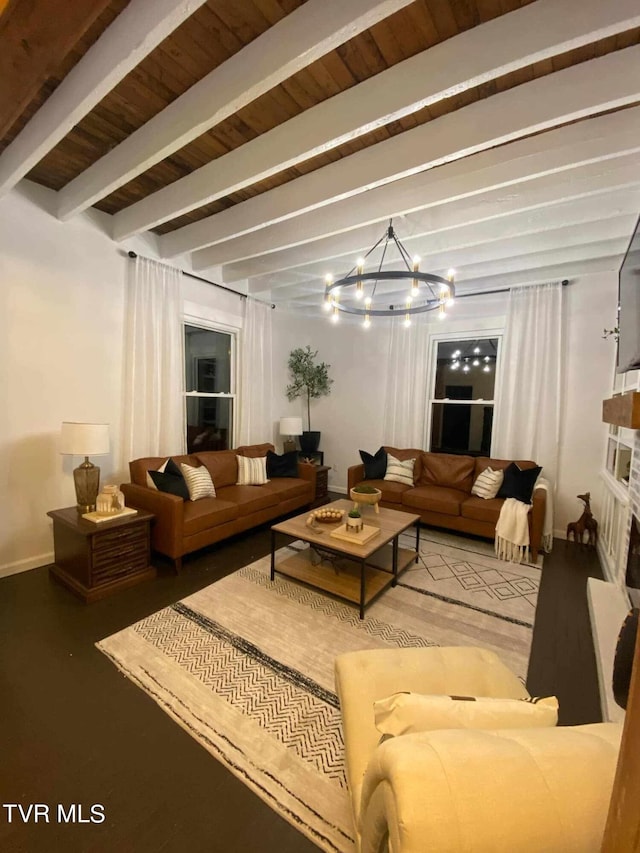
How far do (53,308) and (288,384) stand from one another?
123 inches

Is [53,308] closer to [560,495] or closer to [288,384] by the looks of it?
[288,384]

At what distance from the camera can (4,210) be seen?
107 inches

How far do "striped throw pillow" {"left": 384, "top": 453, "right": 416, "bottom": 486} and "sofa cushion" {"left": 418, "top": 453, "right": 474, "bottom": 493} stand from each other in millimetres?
168

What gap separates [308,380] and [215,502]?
8.78 feet

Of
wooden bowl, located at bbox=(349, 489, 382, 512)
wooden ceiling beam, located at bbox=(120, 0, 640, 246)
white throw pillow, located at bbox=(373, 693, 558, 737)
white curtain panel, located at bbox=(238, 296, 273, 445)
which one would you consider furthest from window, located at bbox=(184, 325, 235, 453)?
white throw pillow, located at bbox=(373, 693, 558, 737)

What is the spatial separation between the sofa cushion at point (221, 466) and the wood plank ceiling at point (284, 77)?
2352 millimetres

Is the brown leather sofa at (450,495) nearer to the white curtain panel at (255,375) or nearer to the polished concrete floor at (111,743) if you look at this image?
the polished concrete floor at (111,743)

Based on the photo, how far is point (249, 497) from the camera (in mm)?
3664

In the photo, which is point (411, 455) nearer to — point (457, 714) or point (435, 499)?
point (435, 499)

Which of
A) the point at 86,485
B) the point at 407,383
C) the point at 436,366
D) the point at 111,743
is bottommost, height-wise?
the point at 111,743

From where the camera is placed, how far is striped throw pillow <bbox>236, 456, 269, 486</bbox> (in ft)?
13.7

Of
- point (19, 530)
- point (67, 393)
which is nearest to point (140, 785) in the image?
point (19, 530)

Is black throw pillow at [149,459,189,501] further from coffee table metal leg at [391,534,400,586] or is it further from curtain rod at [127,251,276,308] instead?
curtain rod at [127,251,276,308]

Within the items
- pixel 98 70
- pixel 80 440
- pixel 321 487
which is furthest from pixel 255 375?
pixel 98 70
